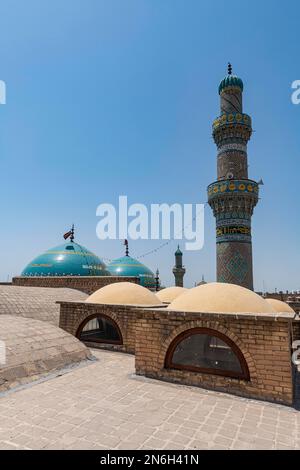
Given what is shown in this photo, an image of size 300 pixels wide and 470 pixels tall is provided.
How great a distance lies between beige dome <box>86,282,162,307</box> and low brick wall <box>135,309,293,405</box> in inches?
135

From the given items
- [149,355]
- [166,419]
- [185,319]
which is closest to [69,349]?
[149,355]

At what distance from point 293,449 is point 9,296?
1579 cm

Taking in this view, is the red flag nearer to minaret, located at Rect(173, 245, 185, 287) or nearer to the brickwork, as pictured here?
minaret, located at Rect(173, 245, 185, 287)

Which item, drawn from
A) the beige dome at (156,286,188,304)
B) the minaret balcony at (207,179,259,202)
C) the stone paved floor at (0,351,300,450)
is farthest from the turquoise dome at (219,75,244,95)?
the stone paved floor at (0,351,300,450)

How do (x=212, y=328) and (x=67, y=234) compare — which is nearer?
(x=212, y=328)

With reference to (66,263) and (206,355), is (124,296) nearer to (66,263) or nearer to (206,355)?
(206,355)

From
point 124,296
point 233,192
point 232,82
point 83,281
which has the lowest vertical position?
point 124,296

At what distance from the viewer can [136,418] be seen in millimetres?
5363

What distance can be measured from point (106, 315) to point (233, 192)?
17.3 metres

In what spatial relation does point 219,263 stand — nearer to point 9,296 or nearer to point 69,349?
point 9,296

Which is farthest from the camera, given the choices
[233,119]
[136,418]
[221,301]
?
[233,119]

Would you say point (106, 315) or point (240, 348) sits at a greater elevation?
point (106, 315)

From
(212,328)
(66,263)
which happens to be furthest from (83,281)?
(212,328)
